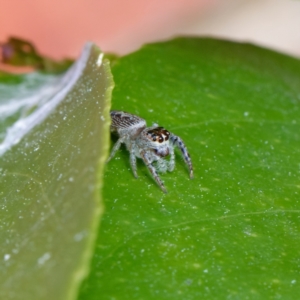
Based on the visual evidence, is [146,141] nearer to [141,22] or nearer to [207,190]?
[207,190]

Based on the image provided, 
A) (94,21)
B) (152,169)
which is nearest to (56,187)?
(152,169)

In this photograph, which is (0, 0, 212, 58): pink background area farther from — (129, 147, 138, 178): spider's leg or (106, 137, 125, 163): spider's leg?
(129, 147, 138, 178): spider's leg

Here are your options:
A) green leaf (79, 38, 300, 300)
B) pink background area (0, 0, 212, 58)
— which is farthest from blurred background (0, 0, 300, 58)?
green leaf (79, 38, 300, 300)

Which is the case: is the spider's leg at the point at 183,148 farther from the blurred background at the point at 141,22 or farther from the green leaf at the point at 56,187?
the blurred background at the point at 141,22

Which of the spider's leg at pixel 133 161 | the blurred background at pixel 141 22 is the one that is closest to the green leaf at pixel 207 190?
the spider's leg at pixel 133 161

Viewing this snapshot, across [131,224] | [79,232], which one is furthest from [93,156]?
[131,224]

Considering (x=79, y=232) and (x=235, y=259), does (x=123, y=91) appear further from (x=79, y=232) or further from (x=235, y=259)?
(x=79, y=232)
